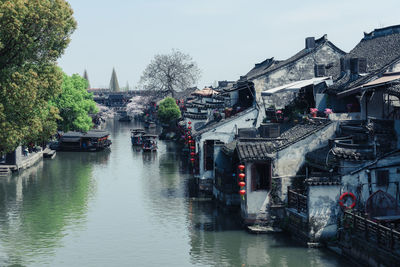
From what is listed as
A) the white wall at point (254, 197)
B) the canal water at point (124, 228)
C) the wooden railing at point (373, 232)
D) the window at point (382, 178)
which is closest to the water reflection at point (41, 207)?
the canal water at point (124, 228)

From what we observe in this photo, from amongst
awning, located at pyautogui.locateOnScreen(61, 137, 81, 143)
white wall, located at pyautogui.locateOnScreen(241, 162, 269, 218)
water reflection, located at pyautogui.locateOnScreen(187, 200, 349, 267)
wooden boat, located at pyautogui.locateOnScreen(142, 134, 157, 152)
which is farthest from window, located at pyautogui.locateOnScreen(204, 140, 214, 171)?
awning, located at pyautogui.locateOnScreen(61, 137, 81, 143)

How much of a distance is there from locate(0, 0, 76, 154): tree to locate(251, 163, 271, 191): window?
34.9 ft

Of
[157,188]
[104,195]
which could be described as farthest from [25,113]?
[157,188]

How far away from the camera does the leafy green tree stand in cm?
9819

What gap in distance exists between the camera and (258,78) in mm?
48219

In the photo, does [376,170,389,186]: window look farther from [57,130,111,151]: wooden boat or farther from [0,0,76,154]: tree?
[57,130,111,151]: wooden boat

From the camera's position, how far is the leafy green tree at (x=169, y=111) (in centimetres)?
9819

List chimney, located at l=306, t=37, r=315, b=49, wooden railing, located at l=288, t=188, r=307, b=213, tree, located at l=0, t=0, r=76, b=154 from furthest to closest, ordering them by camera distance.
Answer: chimney, located at l=306, t=37, r=315, b=49 < wooden railing, located at l=288, t=188, r=307, b=213 < tree, located at l=0, t=0, r=76, b=154

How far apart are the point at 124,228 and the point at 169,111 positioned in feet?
216

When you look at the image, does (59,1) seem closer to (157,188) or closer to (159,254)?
(159,254)

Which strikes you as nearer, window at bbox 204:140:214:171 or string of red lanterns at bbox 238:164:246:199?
string of red lanterns at bbox 238:164:246:199

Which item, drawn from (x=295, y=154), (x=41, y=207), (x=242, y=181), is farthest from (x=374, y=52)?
(x=41, y=207)

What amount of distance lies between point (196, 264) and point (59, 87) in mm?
10752

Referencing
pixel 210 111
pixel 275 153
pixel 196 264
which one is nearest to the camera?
pixel 196 264
